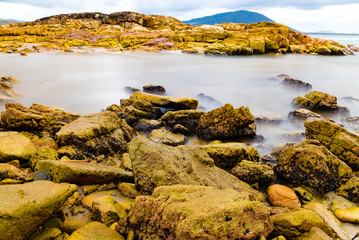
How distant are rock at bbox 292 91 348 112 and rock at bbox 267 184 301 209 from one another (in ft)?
21.3

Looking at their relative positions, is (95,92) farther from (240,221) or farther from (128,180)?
(240,221)

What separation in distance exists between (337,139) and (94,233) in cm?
525

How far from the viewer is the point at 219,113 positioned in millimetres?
6523

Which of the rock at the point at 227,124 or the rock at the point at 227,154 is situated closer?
the rock at the point at 227,154

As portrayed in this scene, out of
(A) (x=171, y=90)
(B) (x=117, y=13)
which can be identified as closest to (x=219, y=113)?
(A) (x=171, y=90)

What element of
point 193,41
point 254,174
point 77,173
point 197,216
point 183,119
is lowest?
point 254,174

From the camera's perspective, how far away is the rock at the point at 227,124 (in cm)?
631

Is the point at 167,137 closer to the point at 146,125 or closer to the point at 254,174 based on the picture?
the point at 146,125

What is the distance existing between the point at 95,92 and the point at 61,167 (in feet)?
28.9

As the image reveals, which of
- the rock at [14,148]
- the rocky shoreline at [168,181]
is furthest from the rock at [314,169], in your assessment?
Answer: the rock at [14,148]

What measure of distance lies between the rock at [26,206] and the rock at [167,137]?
130 inches

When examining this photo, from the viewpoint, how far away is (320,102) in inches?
354

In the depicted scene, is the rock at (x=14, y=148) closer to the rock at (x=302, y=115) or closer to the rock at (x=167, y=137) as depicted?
the rock at (x=167, y=137)

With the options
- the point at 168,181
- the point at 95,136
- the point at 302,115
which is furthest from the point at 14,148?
the point at 302,115
